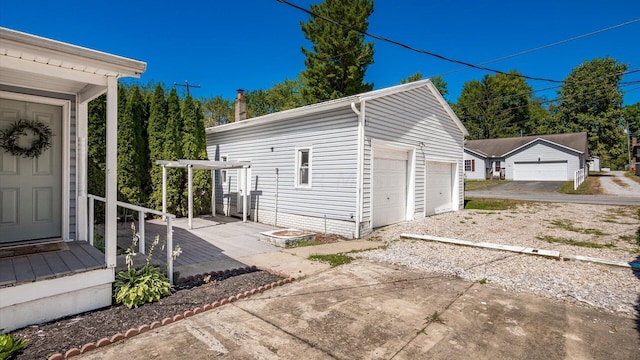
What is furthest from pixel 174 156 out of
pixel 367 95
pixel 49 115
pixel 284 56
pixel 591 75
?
pixel 591 75

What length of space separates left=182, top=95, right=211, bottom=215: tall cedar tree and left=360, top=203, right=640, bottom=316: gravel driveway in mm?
6609

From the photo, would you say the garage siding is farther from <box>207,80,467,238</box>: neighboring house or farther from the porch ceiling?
the porch ceiling

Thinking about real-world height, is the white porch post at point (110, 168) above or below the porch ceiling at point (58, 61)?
below

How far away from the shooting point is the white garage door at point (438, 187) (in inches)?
463

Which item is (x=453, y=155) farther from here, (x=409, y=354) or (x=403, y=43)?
(x=409, y=354)

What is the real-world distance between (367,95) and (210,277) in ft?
18.8

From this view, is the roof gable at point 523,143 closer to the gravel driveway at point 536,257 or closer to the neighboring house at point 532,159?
the neighboring house at point 532,159

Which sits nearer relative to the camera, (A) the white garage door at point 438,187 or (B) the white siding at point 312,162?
(B) the white siding at point 312,162

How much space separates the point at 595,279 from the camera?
490 cm

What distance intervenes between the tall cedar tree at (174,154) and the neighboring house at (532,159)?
3136cm

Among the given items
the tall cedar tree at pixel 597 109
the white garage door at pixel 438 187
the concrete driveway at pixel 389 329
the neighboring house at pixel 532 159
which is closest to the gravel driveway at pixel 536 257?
the concrete driveway at pixel 389 329

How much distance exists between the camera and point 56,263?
155 inches

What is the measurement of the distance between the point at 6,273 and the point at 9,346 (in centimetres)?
106

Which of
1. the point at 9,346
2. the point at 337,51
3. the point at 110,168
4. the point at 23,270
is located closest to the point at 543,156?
the point at 337,51
